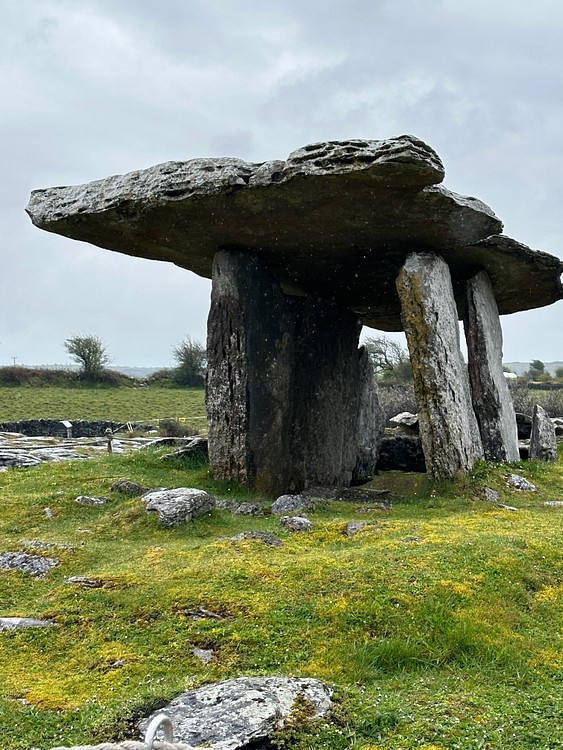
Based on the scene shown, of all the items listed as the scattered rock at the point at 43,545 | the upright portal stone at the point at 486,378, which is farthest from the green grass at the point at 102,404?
the scattered rock at the point at 43,545

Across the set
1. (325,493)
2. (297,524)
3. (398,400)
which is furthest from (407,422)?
(297,524)

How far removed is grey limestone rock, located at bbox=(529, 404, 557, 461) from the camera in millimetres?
14258

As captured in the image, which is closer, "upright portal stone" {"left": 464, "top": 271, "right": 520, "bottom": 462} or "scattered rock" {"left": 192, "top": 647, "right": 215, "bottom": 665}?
"scattered rock" {"left": 192, "top": 647, "right": 215, "bottom": 665}

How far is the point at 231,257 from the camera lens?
12391mm

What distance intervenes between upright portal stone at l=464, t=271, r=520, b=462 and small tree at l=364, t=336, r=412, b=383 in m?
29.5

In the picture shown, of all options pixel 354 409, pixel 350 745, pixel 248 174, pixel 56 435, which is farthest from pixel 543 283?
pixel 56 435

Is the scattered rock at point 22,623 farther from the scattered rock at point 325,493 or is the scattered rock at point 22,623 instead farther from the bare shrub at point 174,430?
the bare shrub at point 174,430

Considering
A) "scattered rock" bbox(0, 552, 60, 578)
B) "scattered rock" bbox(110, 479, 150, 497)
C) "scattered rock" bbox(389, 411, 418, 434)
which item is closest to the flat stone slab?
"scattered rock" bbox(110, 479, 150, 497)

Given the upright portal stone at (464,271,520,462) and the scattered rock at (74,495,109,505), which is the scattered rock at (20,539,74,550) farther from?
the upright portal stone at (464,271,520,462)

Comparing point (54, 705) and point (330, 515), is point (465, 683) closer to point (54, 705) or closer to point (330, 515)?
point (54, 705)

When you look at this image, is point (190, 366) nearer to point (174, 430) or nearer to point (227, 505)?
point (174, 430)

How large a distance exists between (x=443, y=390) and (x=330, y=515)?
297 cm

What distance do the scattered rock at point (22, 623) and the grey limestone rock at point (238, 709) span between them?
1.99 m

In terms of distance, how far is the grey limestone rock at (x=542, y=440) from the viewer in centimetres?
1426
